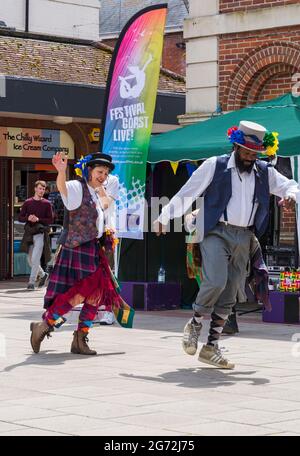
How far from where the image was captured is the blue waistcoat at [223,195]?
29.3ft

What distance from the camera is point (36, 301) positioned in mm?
16438

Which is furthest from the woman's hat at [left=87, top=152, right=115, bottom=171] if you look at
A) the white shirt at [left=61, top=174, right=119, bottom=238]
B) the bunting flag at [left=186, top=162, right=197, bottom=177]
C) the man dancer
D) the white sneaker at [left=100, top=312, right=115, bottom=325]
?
the bunting flag at [left=186, top=162, right=197, bottom=177]

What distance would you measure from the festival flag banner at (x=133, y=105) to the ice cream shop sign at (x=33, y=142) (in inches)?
298

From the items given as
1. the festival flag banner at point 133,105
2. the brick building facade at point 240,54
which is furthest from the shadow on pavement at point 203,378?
the brick building facade at point 240,54

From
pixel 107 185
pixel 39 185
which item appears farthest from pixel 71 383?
pixel 39 185

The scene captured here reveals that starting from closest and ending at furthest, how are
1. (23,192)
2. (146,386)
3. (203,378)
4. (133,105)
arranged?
(146,386), (203,378), (133,105), (23,192)

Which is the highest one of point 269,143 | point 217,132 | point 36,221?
point 217,132

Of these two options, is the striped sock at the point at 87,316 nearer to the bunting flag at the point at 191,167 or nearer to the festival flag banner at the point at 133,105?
the festival flag banner at the point at 133,105

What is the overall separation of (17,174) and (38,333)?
39.8ft

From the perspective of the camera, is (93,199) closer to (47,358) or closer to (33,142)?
(47,358)

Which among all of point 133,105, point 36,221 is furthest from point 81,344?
point 36,221

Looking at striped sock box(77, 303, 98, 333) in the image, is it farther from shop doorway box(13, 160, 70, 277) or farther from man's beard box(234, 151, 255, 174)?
shop doorway box(13, 160, 70, 277)

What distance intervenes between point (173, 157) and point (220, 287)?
201 inches

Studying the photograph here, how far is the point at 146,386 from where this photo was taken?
8203 mm
